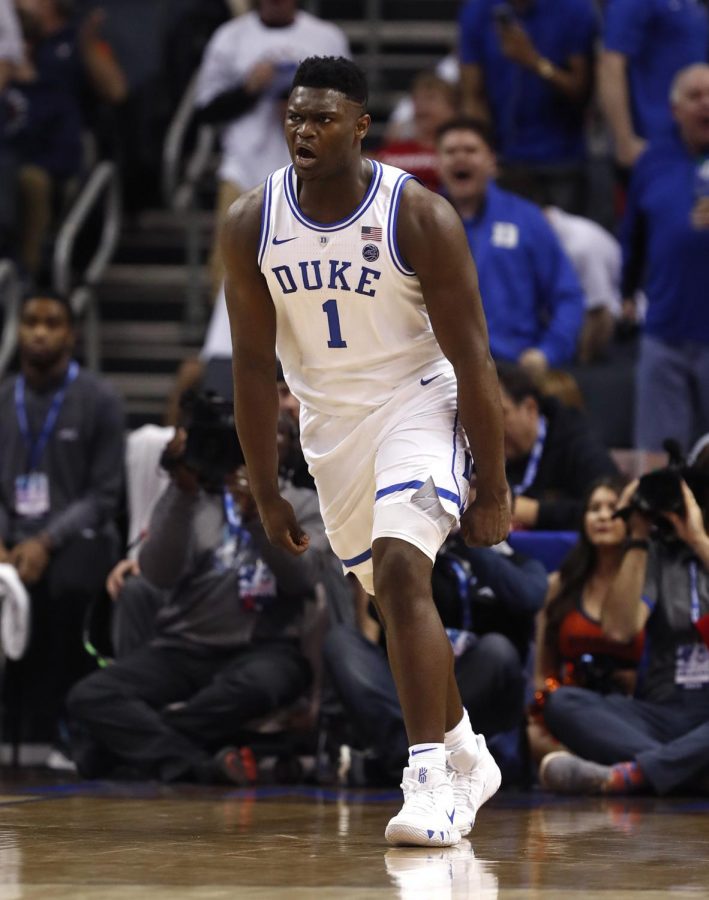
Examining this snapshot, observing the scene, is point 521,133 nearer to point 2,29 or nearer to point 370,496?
point 2,29

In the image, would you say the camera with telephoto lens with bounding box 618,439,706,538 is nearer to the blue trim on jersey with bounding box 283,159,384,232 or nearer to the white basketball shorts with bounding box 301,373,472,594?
the white basketball shorts with bounding box 301,373,472,594

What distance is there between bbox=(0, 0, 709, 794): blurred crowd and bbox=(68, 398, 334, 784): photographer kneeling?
10 mm

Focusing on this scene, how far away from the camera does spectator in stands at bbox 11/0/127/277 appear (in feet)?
32.7

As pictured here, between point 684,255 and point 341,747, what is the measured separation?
9.43 feet

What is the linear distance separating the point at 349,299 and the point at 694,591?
2.17m

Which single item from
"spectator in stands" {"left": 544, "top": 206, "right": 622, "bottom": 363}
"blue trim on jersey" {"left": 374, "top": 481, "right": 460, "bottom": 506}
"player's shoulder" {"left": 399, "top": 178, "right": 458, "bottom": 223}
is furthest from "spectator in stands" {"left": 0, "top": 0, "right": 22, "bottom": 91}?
"blue trim on jersey" {"left": 374, "top": 481, "right": 460, "bottom": 506}

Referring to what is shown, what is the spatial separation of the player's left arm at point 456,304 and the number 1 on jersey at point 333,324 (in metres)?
0.22

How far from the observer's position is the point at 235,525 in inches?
253

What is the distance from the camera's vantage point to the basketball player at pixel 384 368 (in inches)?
162

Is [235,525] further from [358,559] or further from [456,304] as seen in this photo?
[456,304]

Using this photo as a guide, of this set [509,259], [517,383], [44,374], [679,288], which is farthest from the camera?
[509,259]

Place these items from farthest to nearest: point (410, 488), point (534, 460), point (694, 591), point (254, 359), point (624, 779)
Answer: point (534, 460) → point (694, 591) → point (624, 779) → point (254, 359) → point (410, 488)

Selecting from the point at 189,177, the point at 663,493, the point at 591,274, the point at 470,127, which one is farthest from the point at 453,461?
the point at 189,177

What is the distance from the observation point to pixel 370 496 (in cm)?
443
